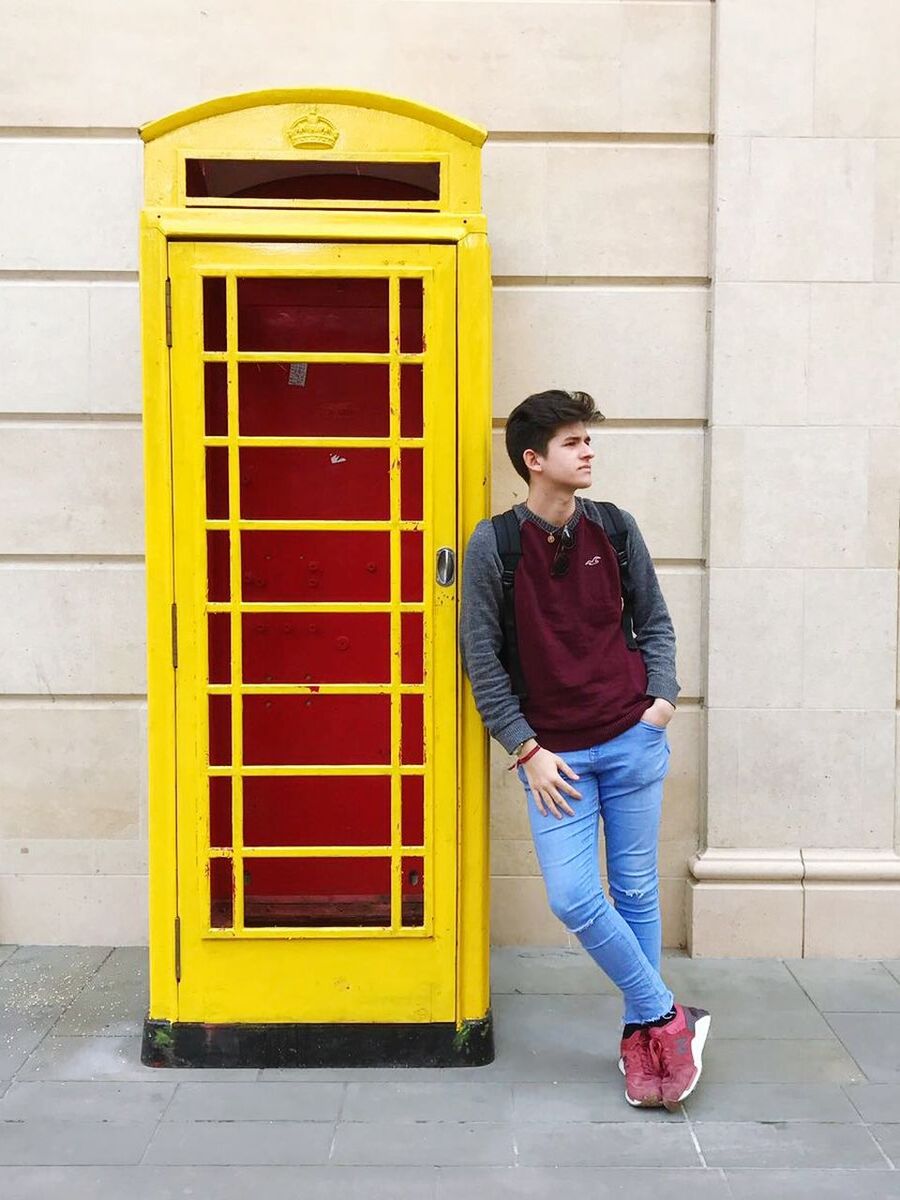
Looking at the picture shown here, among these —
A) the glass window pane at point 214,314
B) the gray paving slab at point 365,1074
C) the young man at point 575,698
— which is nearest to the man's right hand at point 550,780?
the young man at point 575,698

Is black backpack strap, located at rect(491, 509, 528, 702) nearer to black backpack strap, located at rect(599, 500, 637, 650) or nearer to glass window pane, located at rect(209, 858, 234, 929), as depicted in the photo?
black backpack strap, located at rect(599, 500, 637, 650)

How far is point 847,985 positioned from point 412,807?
5.75 feet

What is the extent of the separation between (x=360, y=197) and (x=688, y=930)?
295 cm

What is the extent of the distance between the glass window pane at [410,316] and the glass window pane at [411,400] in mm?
61

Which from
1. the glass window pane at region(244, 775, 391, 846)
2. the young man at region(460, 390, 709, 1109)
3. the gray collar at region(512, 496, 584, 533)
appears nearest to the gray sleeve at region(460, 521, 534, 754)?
the young man at region(460, 390, 709, 1109)

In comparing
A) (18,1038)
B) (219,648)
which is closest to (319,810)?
(219,648)

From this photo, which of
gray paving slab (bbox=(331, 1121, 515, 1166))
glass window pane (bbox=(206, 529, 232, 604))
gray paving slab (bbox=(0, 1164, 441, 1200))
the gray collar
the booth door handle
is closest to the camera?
gray paving slab (bbox=(0, 1164, 441, 1200))

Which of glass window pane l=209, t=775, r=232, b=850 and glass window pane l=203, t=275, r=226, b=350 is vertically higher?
glass window pane l=203, t=275, r=226, b=350

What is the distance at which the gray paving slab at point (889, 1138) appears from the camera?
3.05m

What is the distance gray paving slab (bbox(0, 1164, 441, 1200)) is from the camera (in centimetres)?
287

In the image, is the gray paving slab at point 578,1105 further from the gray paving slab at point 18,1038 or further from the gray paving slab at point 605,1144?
the gray paving slab at point 18,1038

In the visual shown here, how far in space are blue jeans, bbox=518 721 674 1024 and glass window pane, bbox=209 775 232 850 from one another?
3.32 ft

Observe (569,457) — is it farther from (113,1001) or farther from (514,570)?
(113,1001)

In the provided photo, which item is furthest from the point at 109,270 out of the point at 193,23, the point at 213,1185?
the point at 213,1185
